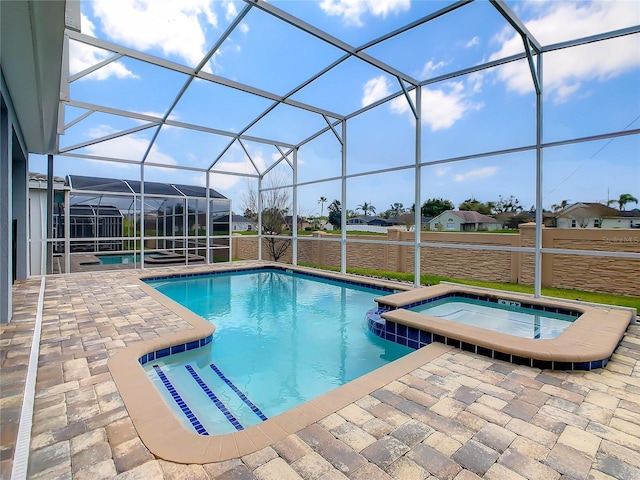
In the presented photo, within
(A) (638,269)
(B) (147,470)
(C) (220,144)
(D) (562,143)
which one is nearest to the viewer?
(B) (147,470)

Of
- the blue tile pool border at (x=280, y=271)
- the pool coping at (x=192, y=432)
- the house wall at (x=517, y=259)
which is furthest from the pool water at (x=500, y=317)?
the pool coping at (x=192, y=432)

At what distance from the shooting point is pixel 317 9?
512 cm

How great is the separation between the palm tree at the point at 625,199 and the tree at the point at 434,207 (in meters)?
3.22

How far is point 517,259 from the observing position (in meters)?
9.57

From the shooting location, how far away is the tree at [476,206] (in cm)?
789

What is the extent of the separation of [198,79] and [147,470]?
6.79 m

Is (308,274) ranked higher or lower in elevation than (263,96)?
lower

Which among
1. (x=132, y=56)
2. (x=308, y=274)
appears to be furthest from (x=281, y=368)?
(x=308, y=274)

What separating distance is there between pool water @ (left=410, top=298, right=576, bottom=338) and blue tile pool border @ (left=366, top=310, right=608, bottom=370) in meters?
0.73

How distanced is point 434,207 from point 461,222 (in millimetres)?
959

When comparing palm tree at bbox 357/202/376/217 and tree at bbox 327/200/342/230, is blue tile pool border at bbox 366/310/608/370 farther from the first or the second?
tree at bbox 327/200/342/230

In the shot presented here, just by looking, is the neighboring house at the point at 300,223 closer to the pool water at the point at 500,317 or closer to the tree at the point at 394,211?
the tree at the point at 394,211

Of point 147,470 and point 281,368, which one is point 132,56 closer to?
point 281,368

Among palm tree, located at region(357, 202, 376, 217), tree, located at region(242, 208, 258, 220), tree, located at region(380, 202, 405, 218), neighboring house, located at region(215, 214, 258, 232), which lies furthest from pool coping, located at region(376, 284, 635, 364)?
tree, located at region(242, 208, 258, 220)
